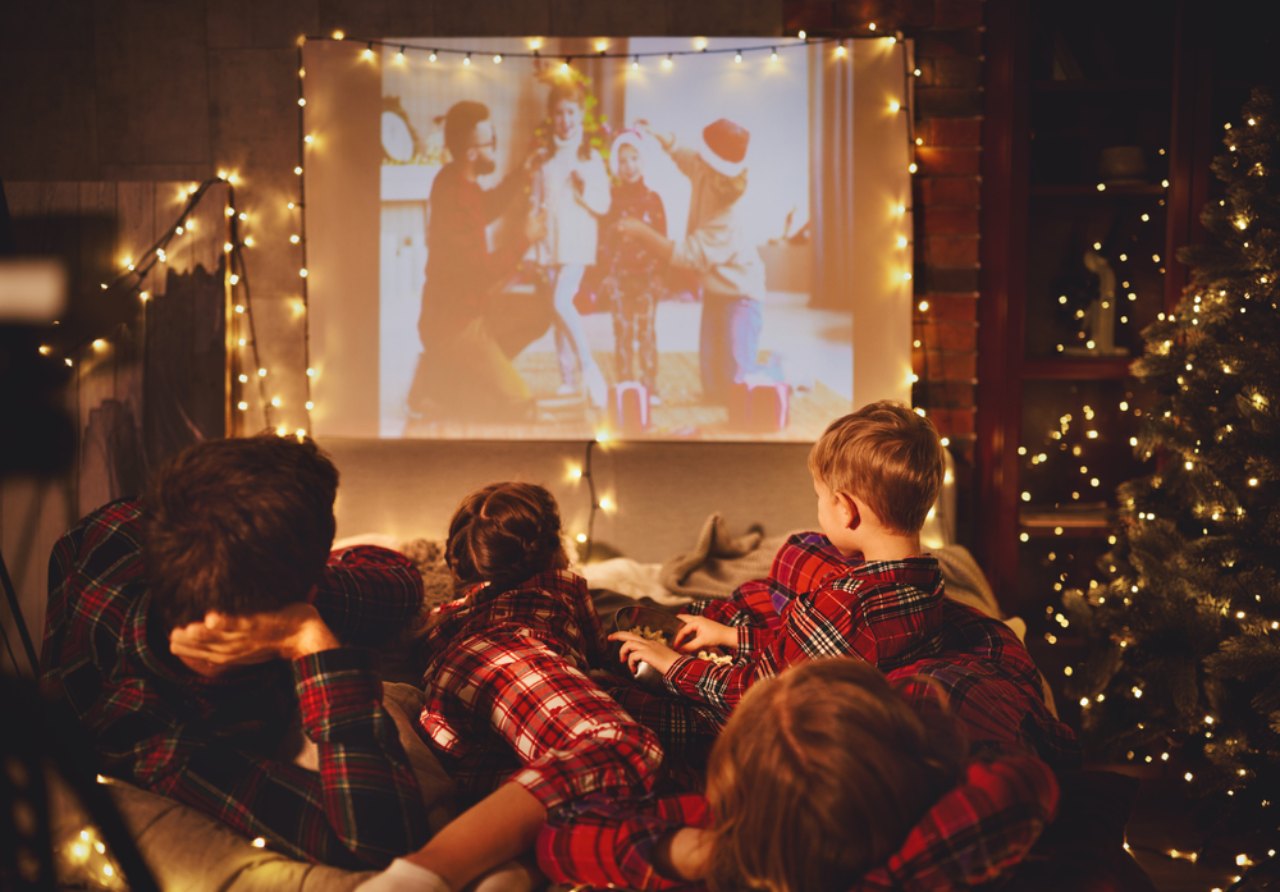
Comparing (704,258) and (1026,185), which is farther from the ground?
(1026,185)

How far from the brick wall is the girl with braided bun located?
195cm

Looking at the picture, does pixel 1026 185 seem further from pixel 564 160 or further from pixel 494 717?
pixel 494 717

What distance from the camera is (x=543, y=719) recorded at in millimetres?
1487

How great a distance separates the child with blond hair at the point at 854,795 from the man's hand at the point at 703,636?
0.79 metres

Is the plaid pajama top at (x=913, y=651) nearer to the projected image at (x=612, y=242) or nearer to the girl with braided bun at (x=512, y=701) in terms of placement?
the girl with braided bun at (x=512, y=701)

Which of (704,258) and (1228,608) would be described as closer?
(1228,608)

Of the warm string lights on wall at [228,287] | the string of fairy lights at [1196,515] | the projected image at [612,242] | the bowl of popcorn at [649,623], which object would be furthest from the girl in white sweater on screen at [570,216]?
the string of fairy lights at [1196,515]

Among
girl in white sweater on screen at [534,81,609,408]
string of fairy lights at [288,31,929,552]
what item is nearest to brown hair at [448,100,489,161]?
string of fairy lights at [288,31,929,552]

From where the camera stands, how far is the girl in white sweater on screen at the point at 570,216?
333 centimetres

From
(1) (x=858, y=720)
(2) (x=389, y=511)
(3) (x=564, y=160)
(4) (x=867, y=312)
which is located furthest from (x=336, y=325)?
(1) (x=858, y=720)

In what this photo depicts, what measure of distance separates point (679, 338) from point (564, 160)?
722mm

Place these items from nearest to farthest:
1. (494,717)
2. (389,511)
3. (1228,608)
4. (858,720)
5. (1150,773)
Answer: (858,720) < (494,717) < (1228,608) < (1150,773) < (389,511)

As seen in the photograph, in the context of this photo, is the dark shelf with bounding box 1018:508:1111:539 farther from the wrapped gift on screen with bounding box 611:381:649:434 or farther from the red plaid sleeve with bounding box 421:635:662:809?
the red plaid sleeve with bounding box 421:635:662:809

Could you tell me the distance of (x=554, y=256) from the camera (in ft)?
11.1
